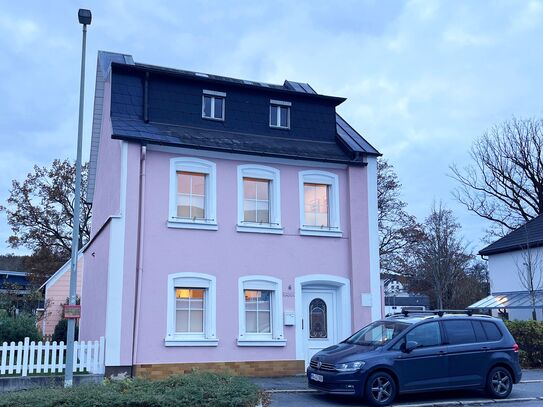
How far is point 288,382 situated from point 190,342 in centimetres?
275

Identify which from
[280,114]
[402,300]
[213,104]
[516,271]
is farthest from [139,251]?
[402,300]

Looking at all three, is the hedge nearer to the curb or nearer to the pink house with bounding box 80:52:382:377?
the curb

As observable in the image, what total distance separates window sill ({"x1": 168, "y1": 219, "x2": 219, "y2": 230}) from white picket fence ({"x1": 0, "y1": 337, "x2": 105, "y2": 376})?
3.43 meters

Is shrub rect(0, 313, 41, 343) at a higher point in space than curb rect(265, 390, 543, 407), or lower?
higher

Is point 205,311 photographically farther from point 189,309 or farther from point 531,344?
point 531,344

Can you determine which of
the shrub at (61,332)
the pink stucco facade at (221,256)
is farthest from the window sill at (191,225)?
the shrub at (61,332)

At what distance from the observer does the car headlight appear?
12398mm

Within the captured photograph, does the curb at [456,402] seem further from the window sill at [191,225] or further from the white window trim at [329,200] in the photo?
the white window trim at [329,200]

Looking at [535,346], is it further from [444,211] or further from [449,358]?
[444,211]

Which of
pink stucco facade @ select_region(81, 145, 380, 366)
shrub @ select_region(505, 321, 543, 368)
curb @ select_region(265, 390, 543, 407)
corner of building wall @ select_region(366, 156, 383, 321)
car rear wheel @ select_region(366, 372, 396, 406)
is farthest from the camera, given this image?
shrub @ select_region(505, 321, 543, 368)

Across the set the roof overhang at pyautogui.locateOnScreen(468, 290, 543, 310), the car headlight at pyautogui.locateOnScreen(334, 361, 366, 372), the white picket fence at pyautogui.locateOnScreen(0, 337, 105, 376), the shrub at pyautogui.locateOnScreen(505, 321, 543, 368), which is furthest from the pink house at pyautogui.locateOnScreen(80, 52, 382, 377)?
the roof overhang at pyautogui.locateOnScreen(468, 290, 543, 310)

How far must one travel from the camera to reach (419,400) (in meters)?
13.3

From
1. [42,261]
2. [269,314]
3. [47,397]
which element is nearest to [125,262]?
[269,314]

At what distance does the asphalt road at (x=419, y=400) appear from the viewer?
12.7m
